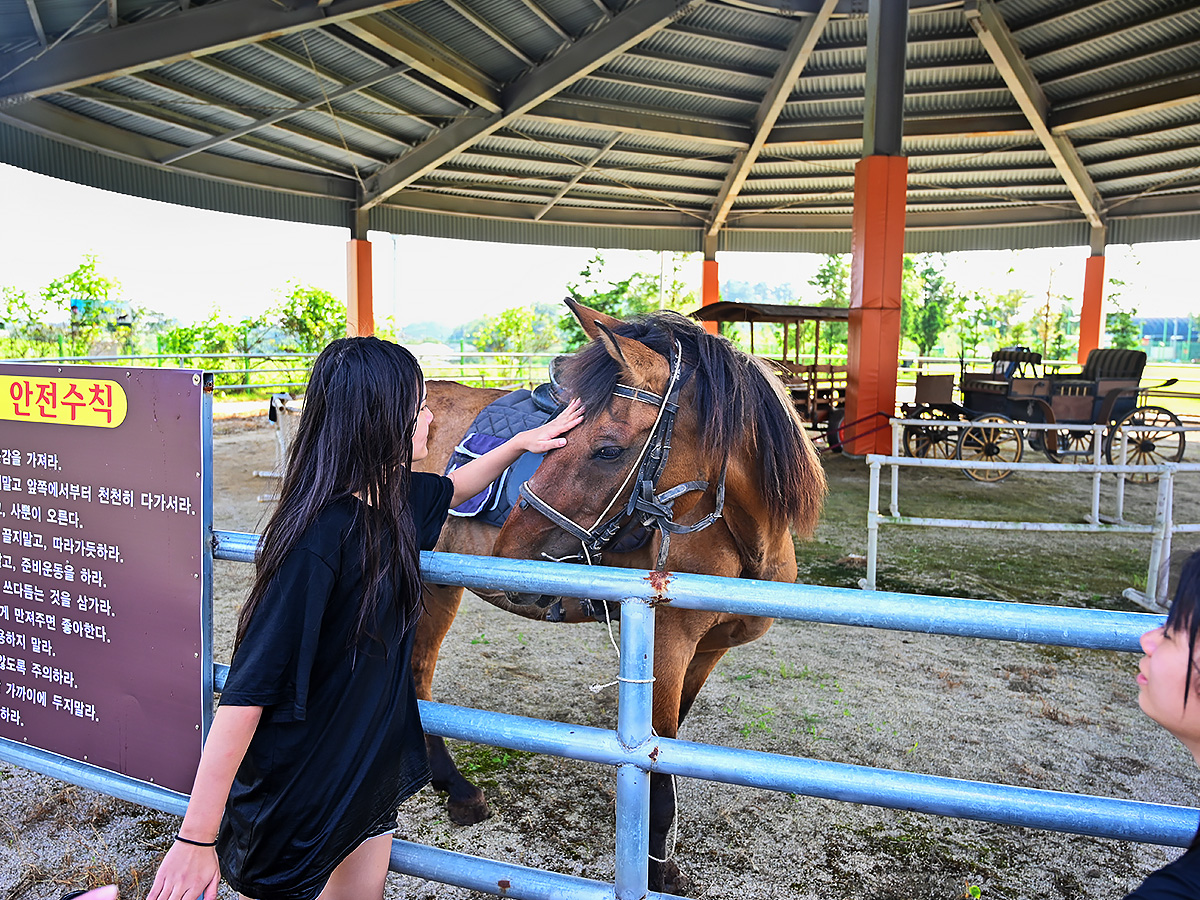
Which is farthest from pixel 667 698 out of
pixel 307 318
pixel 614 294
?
pixel 614 294

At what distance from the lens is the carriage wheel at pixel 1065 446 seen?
9961 mm

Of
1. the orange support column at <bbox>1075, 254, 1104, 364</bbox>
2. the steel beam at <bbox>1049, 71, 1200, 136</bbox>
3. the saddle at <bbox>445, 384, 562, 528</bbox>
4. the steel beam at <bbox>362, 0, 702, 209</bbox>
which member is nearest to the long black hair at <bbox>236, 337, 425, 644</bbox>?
the saddle at <bbox>445, 384, 562, 528</bbox>

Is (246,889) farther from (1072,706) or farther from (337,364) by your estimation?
(1072,706)

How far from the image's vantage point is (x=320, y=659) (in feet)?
4.05

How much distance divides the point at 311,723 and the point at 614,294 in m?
20.2

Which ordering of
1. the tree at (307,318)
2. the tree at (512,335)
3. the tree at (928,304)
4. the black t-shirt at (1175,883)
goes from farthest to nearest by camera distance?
the tree at (928,304) < the tree at (512,335) < the tree at (307,318) < the black t-shirt at (1175,883)

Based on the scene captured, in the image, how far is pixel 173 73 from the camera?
10.4 meters

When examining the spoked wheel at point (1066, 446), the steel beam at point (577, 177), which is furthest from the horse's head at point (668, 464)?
the steel beam at point (577, 177)

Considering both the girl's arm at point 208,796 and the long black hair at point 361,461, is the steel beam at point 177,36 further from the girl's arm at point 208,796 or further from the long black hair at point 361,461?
the girl's arm at point 208,796

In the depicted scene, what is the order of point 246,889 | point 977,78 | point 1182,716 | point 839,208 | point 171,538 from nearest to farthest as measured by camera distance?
1. point 1182,716
2. point 246,889
3. point 171,538
4. point 977,78
5. point 839,208

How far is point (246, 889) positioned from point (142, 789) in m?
0.60

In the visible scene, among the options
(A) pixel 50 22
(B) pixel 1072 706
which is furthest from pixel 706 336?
(A) pixel 50 22

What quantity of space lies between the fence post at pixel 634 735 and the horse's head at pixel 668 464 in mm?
550

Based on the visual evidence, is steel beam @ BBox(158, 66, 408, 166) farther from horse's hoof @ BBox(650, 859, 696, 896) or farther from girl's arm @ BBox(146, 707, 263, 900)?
girl's arm @ BBox(146, 707, 263, 900)
